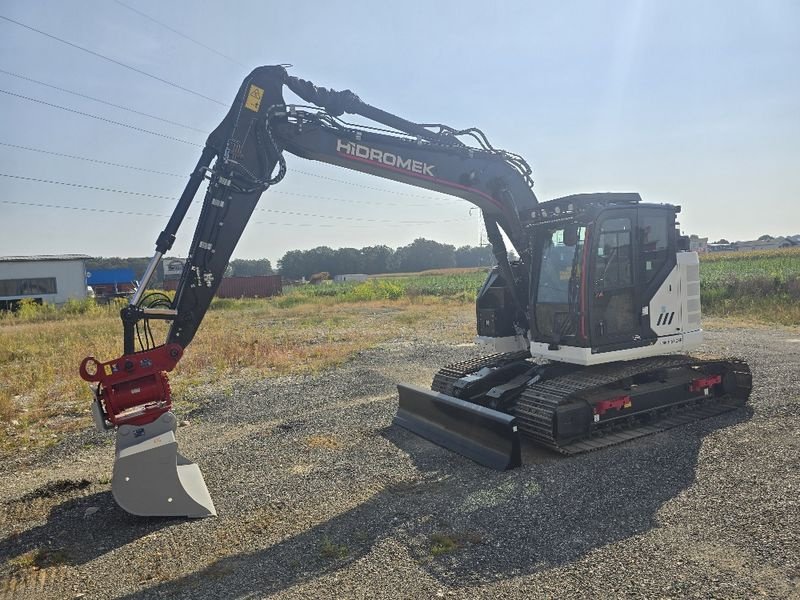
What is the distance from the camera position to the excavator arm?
16.9 ft

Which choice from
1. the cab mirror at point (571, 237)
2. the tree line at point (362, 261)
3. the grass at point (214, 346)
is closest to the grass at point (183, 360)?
the grass at point (214, 346)

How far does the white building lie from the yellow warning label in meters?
39.5

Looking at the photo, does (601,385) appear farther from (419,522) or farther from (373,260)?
(373,260)

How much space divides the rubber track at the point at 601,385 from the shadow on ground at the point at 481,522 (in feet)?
0.93

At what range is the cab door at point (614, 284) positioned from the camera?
6887mm

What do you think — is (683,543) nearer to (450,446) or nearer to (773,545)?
(773,545)

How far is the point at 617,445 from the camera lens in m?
6.70

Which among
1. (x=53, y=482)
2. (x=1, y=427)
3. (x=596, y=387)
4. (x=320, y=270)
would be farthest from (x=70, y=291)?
(x=320, y=270)

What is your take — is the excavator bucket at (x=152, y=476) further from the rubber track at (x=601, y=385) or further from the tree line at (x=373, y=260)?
the tree line at (x=373, y=260)

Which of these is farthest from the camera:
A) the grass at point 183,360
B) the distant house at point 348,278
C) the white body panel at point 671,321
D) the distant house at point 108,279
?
the distant house at point 348,278

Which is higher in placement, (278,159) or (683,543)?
(278,159)

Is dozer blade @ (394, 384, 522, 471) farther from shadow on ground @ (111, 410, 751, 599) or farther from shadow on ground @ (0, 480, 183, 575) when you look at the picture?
shadow on ground @ (0, 480, 183, 575)

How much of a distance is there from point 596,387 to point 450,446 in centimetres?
185

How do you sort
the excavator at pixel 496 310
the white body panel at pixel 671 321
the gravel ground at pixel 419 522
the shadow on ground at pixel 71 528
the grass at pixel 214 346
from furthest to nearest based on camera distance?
the grass at pixel 214 346 → the white body panel at pixel 671 321 → the excavator at pixel 496 310 → the shadow on ground at pixel 71 528 → the gravel ground at pixel 419 522
